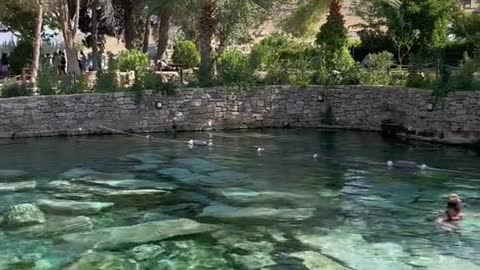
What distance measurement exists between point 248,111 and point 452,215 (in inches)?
543

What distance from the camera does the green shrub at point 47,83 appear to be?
24797 mm

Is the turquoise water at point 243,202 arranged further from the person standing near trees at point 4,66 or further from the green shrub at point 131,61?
the person standing near trees at point 4,66

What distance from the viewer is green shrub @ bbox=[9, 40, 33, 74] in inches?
1325

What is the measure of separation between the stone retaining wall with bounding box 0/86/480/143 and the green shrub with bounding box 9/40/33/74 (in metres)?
9.69

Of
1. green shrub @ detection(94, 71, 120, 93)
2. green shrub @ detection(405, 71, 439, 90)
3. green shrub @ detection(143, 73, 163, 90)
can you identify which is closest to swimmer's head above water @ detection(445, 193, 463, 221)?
green shrub @ detection(405, 71, 439, 90)

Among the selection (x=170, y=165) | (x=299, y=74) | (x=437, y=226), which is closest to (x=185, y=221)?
(x=437, y=226)

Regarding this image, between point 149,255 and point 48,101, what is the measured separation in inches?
553

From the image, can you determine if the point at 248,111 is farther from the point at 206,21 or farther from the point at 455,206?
the point at 455,206

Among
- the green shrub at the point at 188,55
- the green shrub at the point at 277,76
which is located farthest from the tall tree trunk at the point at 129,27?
the green shrub at the point at 277,76

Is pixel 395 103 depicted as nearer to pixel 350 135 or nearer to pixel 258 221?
pixel 350 135

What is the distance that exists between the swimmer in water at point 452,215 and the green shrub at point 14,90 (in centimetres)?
1577

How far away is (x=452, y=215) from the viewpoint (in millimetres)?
13180

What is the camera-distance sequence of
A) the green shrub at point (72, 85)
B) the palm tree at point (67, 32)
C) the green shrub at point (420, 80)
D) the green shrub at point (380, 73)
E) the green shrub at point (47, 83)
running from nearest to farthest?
the green shrub at point (420, 80), the green shrub at point (47, 83), the green shrub at point (72, 85), the green shrub at point (380, 73), the palm tree at point (67, 32)

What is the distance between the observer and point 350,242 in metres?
12.2
